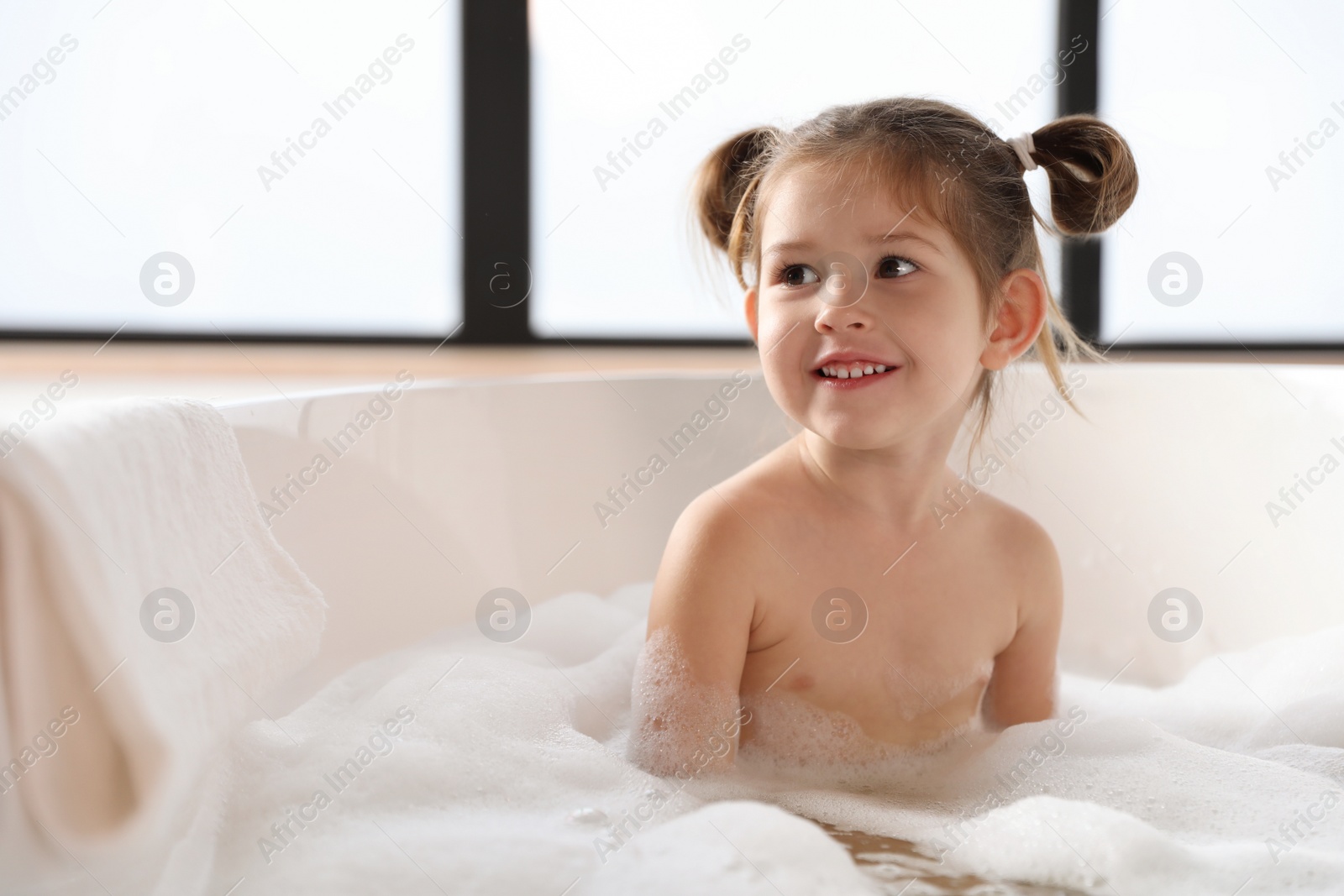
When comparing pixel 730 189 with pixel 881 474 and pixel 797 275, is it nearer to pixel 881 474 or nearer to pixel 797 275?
pixel 797 275

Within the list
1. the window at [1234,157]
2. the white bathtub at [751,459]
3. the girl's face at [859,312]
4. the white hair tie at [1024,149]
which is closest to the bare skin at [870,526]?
the girl's face at [859,312]

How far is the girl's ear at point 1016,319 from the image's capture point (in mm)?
850

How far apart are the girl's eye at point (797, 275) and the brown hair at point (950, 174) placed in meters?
0.07

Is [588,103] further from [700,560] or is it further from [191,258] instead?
[700,560]

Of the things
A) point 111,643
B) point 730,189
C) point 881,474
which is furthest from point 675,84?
point 111,643

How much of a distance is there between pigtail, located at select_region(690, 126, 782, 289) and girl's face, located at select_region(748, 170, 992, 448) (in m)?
0.11

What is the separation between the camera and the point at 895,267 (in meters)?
0.76

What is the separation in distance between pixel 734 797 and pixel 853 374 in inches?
12.9

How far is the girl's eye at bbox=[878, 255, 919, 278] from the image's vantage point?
760 millimetres

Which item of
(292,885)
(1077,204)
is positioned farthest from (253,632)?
(1077,204)

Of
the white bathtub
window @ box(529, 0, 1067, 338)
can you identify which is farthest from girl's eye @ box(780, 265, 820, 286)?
window @ box(529, 0, 1067, 338)

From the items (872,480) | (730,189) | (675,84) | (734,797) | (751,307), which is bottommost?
(734,797)

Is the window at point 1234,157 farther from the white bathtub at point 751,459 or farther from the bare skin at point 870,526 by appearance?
the bare skin at point 870,526

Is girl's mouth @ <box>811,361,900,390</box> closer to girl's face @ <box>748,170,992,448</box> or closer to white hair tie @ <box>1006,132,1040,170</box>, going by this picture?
girl's face @ <box>748,170,992,448</box>
